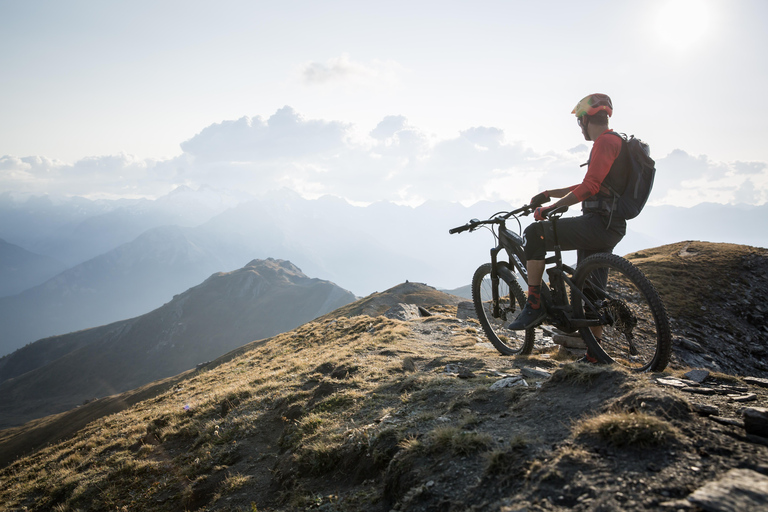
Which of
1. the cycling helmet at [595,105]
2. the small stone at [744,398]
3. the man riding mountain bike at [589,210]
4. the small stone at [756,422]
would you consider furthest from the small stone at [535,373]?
the cycling helmet at [595,105]

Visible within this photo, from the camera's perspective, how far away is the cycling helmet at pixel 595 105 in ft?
20.5

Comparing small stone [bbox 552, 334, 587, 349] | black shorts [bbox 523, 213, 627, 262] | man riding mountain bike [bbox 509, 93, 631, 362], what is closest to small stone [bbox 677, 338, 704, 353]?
small stone [bbox 552, 334, 587, 349]

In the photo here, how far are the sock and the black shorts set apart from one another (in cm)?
61

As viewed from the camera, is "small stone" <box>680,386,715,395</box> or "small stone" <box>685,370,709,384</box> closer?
"small stone" <box>680,386,715,395</box>

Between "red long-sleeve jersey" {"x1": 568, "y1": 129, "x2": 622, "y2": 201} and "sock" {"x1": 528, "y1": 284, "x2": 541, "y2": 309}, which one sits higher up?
"red long-sleeve jersey" {"x1": 568, "y1": 129, "x2": 622, "y2": 201}

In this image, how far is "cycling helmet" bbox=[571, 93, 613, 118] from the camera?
6238 millimetres

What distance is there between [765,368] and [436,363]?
35.6ft

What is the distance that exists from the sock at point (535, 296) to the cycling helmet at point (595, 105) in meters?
3.23

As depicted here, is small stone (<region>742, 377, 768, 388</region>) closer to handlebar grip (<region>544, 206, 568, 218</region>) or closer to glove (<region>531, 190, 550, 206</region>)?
handlebar grip (<region>544, 206, 568, 218</region>)

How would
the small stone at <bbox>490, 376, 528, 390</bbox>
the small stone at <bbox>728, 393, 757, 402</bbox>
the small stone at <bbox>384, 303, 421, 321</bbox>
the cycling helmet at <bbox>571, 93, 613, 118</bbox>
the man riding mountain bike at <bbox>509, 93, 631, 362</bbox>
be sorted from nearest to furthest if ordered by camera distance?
the small stone at <bbox>728, 393, 757, 402</bbox>, the small stone at <bbox>490, 376, 528, 390</bbox>, the man riding mountain bike at <bbox>509, 93, 631, 362</bbox>, the cycling helmet at <bbox>571, 93, 613, 118</bbox>, the small stone at <bbox>384, 303, 421, 321</bbox>

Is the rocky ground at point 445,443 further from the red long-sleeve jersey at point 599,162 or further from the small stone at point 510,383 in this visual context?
the red long-sleeve jersey at point 599,162

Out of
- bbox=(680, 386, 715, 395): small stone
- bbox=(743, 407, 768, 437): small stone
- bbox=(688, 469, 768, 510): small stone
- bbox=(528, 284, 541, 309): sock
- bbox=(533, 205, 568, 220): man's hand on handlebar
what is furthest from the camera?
bbox=(528, 284, 541, 309): sock

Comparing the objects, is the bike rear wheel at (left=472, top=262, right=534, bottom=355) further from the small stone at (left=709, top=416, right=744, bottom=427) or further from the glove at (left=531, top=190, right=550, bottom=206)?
the small stone at (left=709, top=416, right=744, bottom=427)

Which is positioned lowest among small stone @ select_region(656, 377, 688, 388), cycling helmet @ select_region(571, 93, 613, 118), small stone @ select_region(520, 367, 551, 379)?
small stone @ select_region(656, 377, 688, 388)
